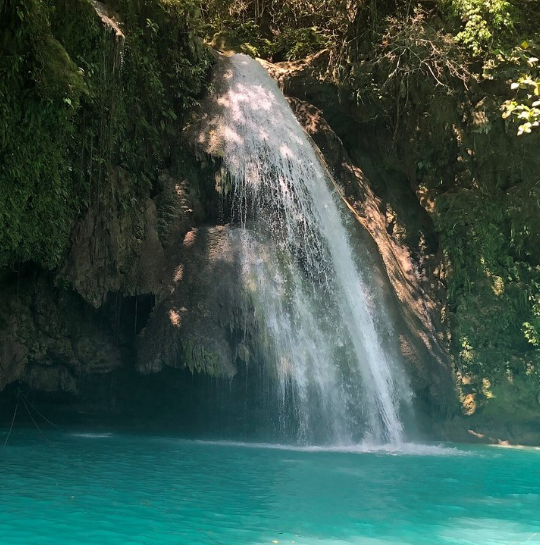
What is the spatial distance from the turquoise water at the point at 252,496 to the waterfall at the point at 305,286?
1.47 meters

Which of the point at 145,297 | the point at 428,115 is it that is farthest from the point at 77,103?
the point at 428,115

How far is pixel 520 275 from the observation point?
15422 millimetres

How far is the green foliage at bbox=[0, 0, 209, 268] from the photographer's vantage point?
902 centimetres

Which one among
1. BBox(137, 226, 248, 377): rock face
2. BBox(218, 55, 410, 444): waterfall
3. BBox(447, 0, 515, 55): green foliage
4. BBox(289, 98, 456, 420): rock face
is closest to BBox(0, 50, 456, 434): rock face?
BBox(137, 226, 248, 377): rock face

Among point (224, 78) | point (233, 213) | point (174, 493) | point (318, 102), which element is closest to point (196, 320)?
point (233, 213)

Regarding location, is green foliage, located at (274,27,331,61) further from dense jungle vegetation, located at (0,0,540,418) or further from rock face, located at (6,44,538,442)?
rock face, located at (6,44,538,442)

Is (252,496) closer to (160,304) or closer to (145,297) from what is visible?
(160,304)

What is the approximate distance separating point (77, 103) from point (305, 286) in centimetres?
532

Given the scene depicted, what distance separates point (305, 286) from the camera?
12539mm

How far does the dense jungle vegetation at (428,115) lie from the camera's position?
12000 millimetres

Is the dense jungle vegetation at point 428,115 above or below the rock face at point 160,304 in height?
above

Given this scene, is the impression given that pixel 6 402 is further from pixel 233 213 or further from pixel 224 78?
pixel 224 78

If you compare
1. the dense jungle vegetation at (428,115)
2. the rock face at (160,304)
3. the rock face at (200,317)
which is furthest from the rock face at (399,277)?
the rock face at (200,317)

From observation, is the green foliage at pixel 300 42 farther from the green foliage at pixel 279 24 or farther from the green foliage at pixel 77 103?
the green foliage at pixel 77 103
